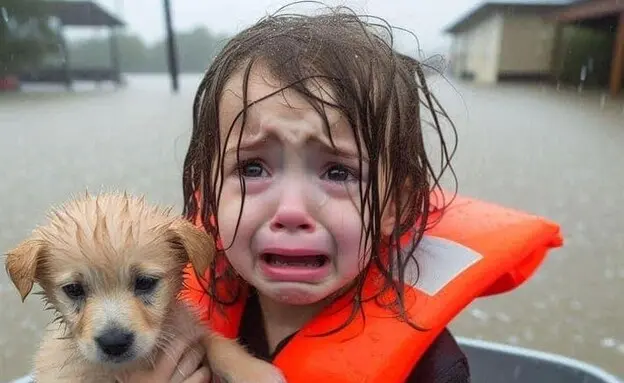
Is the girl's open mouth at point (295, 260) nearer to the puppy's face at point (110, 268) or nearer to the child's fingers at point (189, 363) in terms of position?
the puppy's face at point (110, 268)

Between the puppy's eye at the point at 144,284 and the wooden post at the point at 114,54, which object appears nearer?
the puppy's eye at the point at 144,284

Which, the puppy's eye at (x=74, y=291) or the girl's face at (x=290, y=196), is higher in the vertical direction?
the girl's face at (x=290, y=196)

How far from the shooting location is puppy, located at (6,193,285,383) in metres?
1.54

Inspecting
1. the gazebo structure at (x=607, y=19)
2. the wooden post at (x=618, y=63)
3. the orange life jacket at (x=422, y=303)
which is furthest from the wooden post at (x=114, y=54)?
the orange life jacket at (x=422, y=303)

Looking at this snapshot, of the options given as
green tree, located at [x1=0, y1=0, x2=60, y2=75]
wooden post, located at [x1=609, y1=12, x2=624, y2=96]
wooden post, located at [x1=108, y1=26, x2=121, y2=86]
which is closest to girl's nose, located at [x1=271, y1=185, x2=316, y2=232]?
green tree, located at [x1=0, y1=0, x2=60, y2=75]

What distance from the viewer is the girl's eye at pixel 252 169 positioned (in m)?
1.69

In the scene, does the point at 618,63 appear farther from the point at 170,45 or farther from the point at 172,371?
the point at 172,371

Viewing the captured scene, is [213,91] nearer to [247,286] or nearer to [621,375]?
[247,286]

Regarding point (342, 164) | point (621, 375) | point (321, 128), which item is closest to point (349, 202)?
point (342, 164)

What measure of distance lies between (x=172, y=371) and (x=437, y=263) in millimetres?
814

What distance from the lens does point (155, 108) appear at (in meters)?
12.8

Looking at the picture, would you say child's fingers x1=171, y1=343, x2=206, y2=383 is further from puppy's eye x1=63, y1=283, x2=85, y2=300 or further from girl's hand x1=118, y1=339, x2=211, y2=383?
puppy's eye x1=63, y1=283, x2=85, y2=300

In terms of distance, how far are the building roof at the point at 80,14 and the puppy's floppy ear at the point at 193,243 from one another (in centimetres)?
1234

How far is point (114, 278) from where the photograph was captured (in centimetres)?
155
